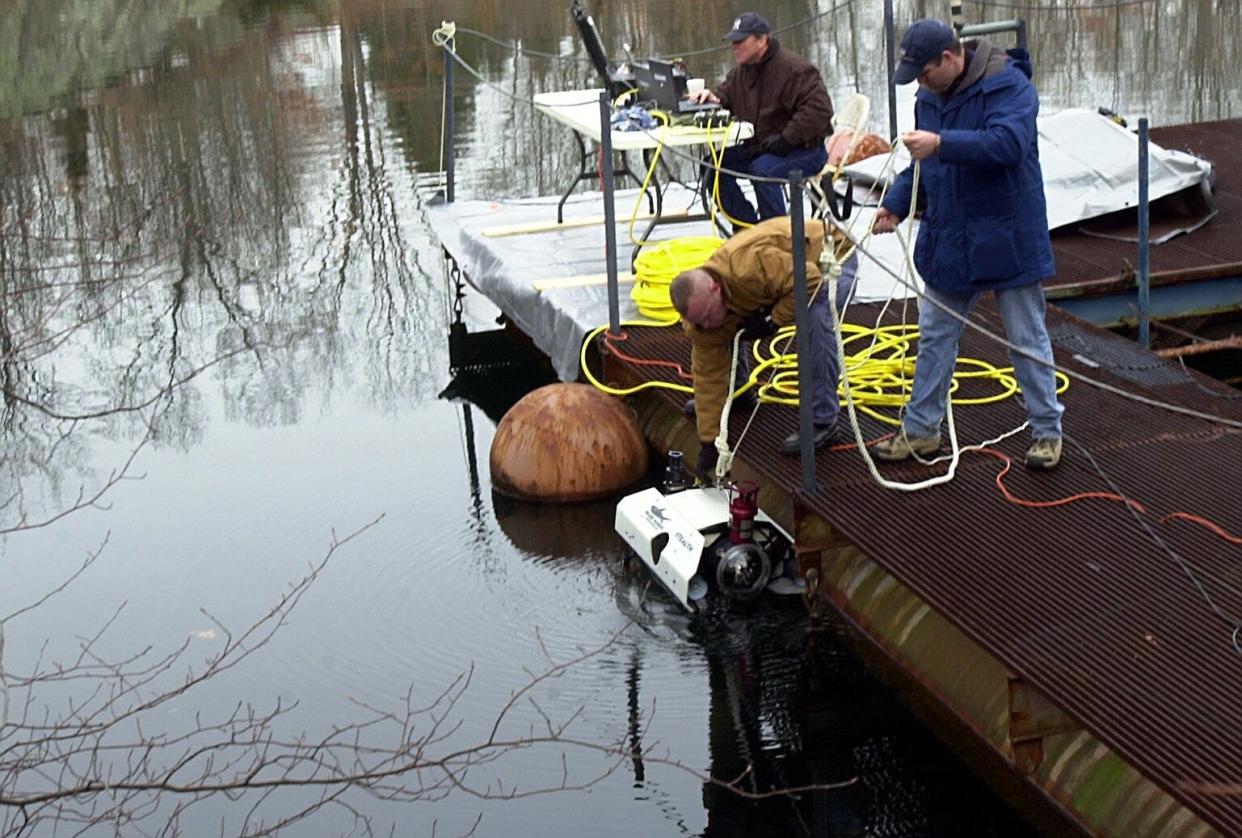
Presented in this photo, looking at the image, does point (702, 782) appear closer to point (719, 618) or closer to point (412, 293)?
point (719, 618)

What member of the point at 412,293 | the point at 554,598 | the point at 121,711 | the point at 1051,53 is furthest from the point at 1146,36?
the point at 121,711

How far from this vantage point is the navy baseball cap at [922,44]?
507cm

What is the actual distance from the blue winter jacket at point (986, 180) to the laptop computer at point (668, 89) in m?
3.21

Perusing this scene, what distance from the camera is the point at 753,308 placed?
19.5 ft

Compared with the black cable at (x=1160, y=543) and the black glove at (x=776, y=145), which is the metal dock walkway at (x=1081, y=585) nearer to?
the black cable at (x=1160, y=543)

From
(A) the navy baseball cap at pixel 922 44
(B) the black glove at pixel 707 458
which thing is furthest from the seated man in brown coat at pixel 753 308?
(A) the navy baseball cap at pixel 922 44

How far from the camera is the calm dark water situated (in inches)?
210

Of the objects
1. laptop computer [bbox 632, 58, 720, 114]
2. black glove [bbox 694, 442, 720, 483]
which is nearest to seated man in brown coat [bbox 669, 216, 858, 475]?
black glove [bbox 694, 442, 720, 483]

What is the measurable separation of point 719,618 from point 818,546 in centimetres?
55

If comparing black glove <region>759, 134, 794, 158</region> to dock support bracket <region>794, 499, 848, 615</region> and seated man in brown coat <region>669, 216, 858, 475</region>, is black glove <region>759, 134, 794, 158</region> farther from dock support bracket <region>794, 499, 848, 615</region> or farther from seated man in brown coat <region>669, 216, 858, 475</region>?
dock support bracket <region>794, 499, 848, 615</region>

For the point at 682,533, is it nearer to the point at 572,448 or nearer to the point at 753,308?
the point at 753,308

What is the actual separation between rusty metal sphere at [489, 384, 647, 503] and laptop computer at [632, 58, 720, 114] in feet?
5.58

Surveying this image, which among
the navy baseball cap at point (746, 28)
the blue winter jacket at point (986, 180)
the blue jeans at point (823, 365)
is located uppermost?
the navy baseball cap at point (746, 28)

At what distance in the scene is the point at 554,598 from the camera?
267 inches
